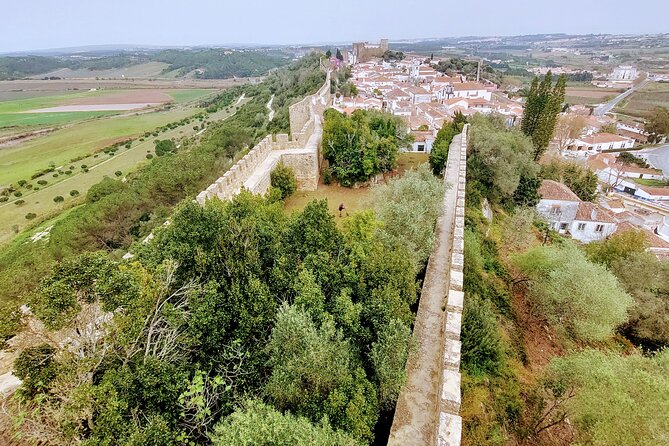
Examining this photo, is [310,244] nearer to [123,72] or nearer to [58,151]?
[58,151]

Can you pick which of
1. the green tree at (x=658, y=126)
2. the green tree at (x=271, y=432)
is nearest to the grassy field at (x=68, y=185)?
the green tree at (x=271, y=432)

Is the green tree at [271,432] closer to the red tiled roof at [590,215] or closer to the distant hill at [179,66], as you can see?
the red tiled roof at [590,215]

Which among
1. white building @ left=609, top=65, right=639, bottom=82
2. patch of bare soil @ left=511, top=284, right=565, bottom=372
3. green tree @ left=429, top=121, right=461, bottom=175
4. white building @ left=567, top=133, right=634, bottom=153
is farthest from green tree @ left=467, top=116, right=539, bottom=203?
white building @ left=609, top=65, right=639, bottom=82

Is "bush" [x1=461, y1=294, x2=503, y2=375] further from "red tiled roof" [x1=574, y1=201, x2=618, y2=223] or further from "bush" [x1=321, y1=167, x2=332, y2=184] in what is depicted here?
"red tiled roof" [x1=574, y1=201, x2=618, y2=223]

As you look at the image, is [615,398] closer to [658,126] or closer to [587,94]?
[658,126]

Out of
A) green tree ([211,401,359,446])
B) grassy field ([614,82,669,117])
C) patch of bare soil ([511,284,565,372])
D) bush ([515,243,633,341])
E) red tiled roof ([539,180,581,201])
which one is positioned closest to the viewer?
green tree ([211,401,359,446])

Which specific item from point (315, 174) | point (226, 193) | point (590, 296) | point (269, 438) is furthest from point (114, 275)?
point (315, 174)
